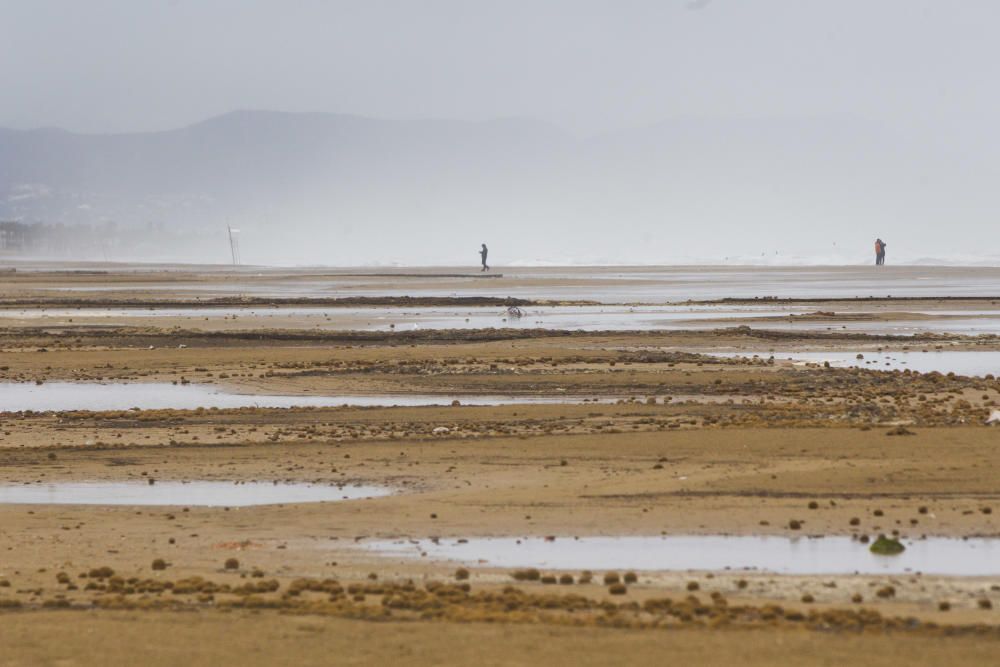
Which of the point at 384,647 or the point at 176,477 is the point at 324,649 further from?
the point at 176,477

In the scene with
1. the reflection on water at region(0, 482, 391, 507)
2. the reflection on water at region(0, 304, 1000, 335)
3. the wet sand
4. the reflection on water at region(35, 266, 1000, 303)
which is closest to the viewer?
the wet sand

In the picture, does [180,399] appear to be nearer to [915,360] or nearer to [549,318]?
[915,360]

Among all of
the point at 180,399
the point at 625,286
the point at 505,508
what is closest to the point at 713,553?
the point at 505,508

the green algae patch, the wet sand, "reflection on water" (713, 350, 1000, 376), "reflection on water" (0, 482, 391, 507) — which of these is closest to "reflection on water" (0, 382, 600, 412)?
the wet sand

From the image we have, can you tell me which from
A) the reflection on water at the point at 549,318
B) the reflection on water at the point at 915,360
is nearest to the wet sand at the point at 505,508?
the reflection on water at the point at 915,360

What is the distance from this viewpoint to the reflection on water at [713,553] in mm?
13391

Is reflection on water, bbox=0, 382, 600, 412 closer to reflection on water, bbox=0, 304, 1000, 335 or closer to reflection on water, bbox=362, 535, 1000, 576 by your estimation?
reflection on water, bbox=362, 535, 1000, 576

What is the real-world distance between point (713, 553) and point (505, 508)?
3002 mm

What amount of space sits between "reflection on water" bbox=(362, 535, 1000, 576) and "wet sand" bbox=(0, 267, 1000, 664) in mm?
285

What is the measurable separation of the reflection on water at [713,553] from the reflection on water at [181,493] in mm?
3106

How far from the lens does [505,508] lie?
16.4 metres

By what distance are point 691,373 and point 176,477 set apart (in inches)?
511

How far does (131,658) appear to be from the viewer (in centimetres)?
1092

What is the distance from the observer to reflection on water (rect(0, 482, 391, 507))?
17422 mm
